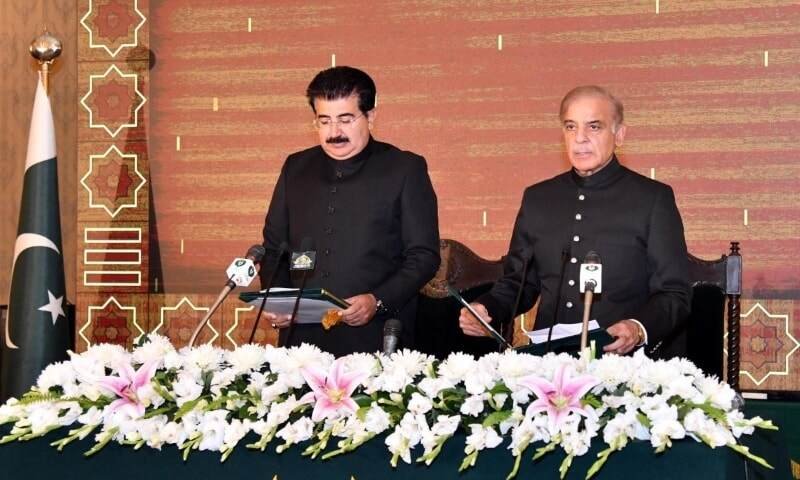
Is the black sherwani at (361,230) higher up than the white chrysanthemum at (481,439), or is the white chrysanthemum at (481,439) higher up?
the black sherwani at (361,230)

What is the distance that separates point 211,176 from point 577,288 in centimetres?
361

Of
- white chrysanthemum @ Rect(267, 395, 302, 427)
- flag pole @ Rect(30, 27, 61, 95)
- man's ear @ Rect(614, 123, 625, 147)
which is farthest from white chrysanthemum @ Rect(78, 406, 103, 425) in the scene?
flag pole @ Rect(30, 27, 61, 95)

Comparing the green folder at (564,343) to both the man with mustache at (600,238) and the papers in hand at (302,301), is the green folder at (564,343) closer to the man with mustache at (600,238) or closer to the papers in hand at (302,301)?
the man with mustache at (600,238)

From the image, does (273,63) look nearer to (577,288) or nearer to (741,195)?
(741,195)

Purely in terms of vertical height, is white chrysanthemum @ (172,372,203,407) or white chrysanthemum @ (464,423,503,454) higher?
white chrysanthemum @ (172,372,203,407)

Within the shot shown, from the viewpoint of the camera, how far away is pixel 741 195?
593 centimetres

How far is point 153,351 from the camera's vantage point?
2.52 meters

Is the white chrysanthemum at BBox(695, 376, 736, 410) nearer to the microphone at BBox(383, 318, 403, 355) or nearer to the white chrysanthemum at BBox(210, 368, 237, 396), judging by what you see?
the microphone at BBox(383, 318, 403, 355)

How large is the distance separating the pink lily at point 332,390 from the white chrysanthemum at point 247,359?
157 mm

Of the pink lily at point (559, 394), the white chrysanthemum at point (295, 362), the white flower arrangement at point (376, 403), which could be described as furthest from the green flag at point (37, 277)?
the pink lily at point (559, 394)

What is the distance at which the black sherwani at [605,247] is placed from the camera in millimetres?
3293

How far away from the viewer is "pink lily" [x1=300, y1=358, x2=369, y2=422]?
7.40 ft

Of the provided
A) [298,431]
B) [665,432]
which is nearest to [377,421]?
[298,431]

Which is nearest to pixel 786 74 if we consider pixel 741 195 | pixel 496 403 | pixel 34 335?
pixel 741 195
